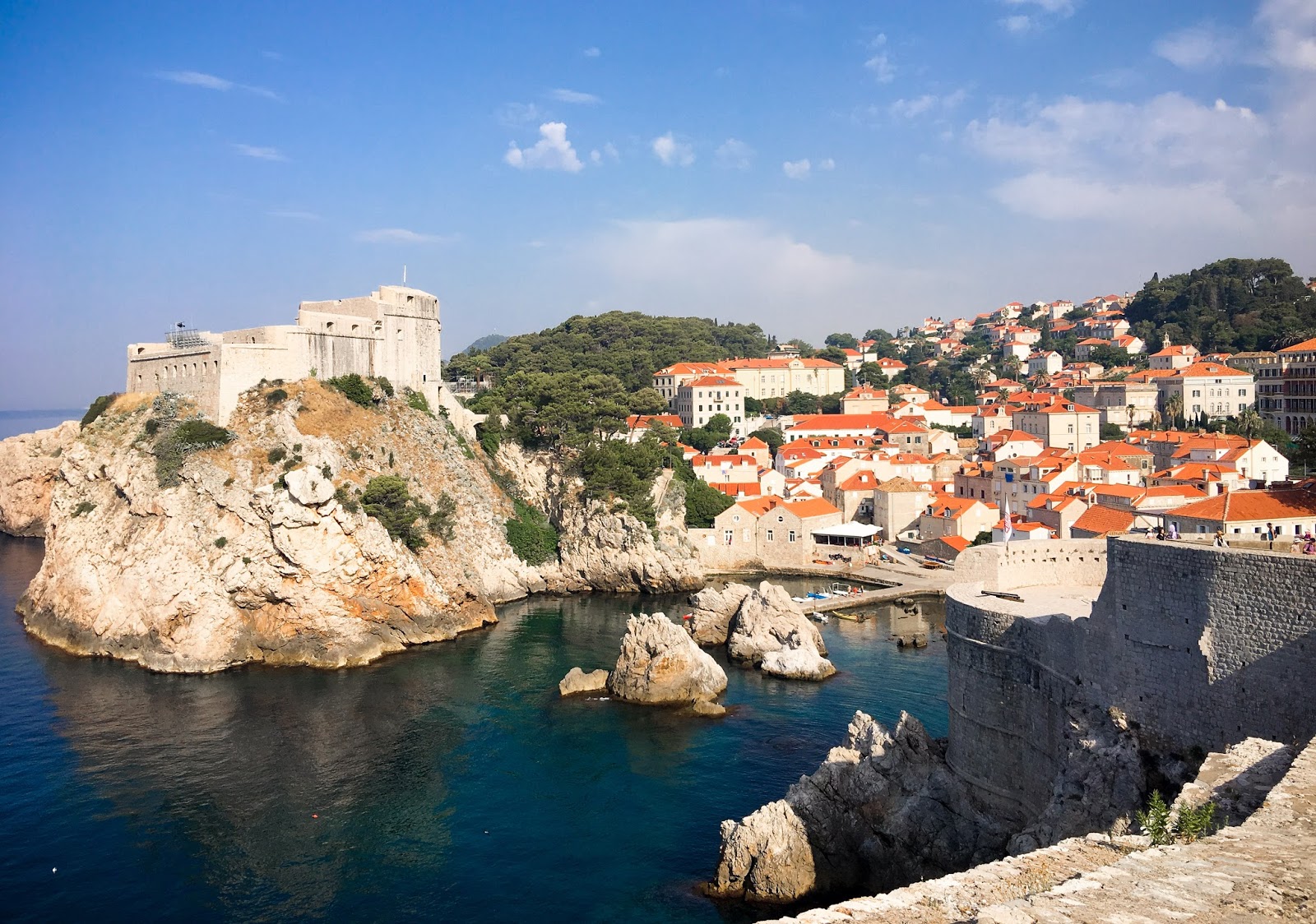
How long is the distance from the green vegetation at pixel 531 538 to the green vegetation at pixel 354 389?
8.25 m

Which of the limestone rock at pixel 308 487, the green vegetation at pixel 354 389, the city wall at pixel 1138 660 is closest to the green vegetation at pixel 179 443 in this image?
the limestone rock at pixel 308 487

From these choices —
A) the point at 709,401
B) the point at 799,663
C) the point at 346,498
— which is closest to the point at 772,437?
the point at 709,401

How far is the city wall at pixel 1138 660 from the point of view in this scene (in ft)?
32.7

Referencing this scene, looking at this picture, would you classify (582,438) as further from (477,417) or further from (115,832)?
(115,832)

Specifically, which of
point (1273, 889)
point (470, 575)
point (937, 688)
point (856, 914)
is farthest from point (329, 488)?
point (1273, 889)

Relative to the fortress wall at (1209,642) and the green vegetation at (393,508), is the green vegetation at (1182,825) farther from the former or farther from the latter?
the green vegetation at (393,508)

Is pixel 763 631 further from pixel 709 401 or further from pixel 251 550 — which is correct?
pixel 709 401

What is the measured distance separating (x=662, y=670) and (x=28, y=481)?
53440mm

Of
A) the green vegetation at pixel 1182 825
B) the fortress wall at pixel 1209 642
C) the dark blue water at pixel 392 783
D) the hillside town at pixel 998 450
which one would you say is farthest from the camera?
the hillside town at pixel 998 450

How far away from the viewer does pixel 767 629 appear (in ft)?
101

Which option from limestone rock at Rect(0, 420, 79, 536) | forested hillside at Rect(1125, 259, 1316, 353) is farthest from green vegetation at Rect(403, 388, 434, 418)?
forested hillside at Rect(1125, 259, 1316, 353)

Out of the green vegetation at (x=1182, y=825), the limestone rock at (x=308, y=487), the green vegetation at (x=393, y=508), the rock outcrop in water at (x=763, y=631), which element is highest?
the limestone rock at (x=308, y=487)

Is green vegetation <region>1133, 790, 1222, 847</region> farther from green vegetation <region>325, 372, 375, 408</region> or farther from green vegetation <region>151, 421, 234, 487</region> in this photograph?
green vegetation <region>325, 372, 375, 408</region>

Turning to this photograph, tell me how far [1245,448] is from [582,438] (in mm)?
31586
